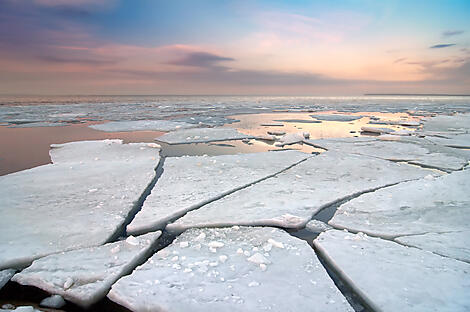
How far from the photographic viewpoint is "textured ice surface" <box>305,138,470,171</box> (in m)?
5.23

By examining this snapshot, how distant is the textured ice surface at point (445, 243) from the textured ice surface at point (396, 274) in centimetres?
12

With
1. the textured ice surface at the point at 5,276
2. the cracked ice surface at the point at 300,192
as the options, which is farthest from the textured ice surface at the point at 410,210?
the textured ice surface at the point at 5,276

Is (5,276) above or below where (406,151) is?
below

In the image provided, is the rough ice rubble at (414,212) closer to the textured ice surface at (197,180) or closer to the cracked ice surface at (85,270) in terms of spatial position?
the textured ice surface at (197,180)

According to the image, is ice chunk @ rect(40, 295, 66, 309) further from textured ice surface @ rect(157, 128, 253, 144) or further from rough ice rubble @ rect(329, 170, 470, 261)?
textured ice surface @ rect(157, 128, 253, 144)

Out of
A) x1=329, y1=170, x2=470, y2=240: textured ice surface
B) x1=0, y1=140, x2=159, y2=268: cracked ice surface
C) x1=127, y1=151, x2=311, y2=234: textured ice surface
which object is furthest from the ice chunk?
x1=329, y1=170, x2=470, y2=240: textured ice surface

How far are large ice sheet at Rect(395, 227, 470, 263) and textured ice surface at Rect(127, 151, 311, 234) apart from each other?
213 cm

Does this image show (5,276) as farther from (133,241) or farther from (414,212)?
(414,212)

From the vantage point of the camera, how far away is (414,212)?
3000 mm

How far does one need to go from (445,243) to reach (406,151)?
15.1 ft

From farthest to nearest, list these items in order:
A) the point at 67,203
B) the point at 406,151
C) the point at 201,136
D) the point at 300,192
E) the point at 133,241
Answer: the point at 201,136, the point at 406,151, the point at 300,192, the point at 67,203, the point at 133,241

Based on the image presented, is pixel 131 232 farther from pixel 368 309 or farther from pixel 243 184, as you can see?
pixel 368 309

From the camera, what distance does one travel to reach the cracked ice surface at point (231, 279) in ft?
5.51

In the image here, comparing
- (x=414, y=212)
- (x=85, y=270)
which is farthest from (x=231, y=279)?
(x=414, y=212)
